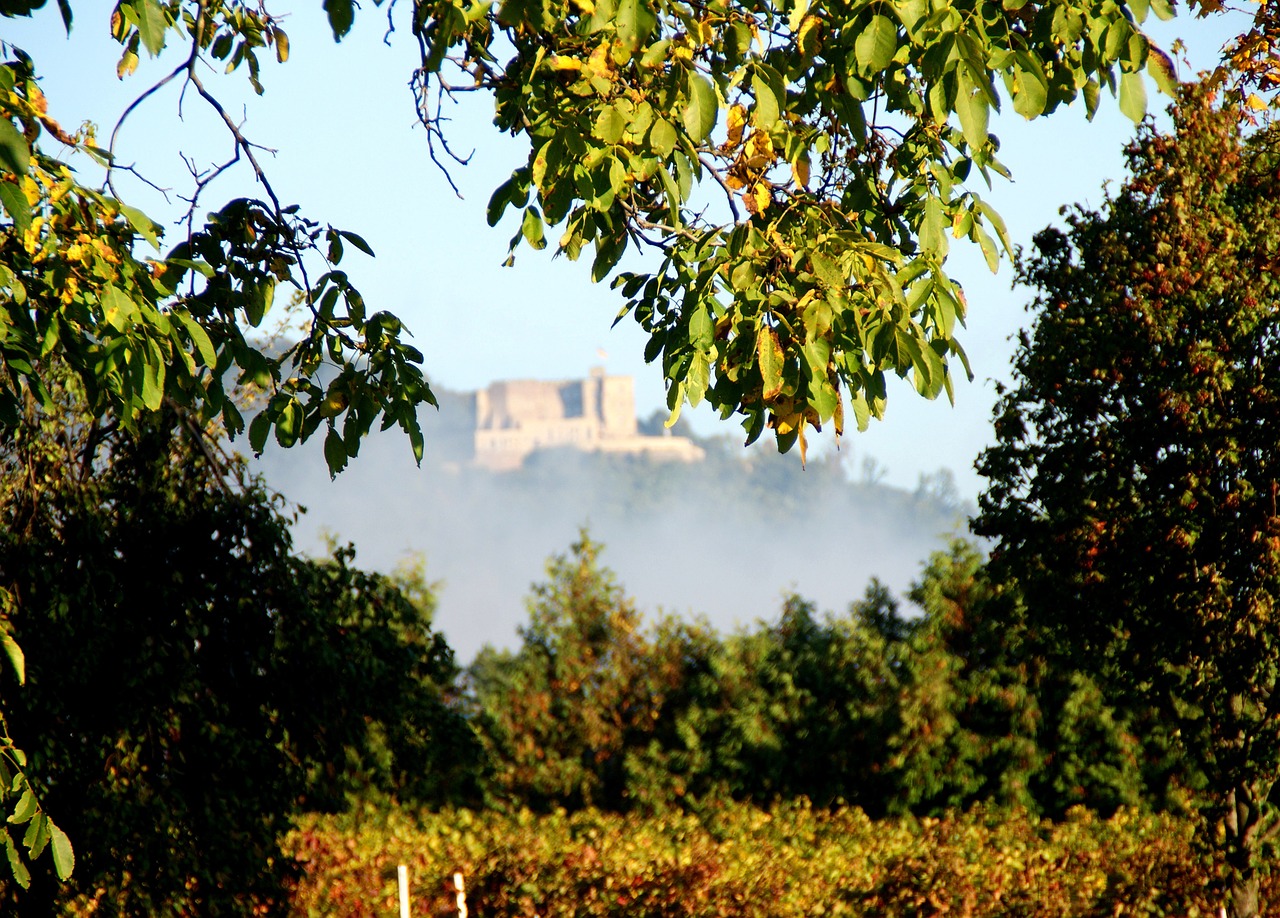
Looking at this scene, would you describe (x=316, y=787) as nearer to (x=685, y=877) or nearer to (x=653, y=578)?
(x=685, y=877)

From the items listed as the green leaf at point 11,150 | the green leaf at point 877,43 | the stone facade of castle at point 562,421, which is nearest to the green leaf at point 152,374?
the green leaf at point 11,150

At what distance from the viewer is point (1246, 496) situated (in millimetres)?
8656

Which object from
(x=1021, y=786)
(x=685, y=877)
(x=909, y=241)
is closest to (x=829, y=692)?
(x=1021, y=786)

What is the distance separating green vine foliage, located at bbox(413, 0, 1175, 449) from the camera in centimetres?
331

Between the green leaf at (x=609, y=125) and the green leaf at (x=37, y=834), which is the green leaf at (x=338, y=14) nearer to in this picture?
the green leaf at (x=609, y=125)

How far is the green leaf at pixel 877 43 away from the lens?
3.17 m

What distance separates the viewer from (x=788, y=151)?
164 inches

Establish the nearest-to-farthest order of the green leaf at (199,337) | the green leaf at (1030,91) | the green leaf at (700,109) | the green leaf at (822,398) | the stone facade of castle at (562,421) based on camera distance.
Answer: the green leaf at (700,109), the green leaf at (1030,91), the green leaf at (822,398), the green leaf at (199,337), the stone facade of castle at (562,421)

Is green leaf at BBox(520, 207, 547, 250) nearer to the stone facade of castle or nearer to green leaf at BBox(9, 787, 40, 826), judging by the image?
green leaf at BBox(9, 787, 40, 826)

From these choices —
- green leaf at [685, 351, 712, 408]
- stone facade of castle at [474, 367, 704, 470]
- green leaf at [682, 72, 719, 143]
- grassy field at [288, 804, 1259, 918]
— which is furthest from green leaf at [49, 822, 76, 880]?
stone facade of castle at [474, 367, 704, 470]

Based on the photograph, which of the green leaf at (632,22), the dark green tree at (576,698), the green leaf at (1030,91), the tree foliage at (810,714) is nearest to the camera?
the green leaf at (632,22)

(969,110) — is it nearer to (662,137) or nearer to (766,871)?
(662,137)

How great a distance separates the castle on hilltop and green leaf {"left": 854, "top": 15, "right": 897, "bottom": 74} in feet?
473

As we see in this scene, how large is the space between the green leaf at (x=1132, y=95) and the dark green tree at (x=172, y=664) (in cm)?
568
